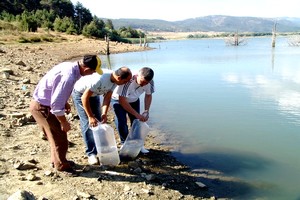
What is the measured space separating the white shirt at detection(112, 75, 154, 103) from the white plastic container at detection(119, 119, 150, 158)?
423 millimetres

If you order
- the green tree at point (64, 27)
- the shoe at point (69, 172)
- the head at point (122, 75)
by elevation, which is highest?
the green tree at point (64, 27)

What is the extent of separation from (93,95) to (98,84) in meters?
0.33

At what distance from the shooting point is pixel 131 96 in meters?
Result: 5.86

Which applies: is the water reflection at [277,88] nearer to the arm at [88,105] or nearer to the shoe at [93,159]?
the shoe at [93,159]

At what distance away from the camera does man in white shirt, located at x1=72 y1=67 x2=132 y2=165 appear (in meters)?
4.98

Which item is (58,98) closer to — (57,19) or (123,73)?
(123,73)

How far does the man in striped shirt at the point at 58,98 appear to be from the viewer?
4.30m

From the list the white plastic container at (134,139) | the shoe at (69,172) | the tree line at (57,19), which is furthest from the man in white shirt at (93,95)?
the tree line at (57,19)

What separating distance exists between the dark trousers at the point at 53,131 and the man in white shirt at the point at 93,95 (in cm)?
51

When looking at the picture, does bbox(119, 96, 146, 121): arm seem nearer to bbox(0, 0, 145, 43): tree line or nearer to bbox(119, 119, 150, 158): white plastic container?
bbox(119, 119, 150, 158): white plastic container

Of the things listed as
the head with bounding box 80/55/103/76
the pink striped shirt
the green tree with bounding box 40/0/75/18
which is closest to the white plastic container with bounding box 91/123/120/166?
the pink striped shirt

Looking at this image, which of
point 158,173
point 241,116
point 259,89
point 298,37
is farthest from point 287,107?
point 298,37

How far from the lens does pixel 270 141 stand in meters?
8.28

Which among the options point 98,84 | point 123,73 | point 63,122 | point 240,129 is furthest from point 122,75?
point 240,129
